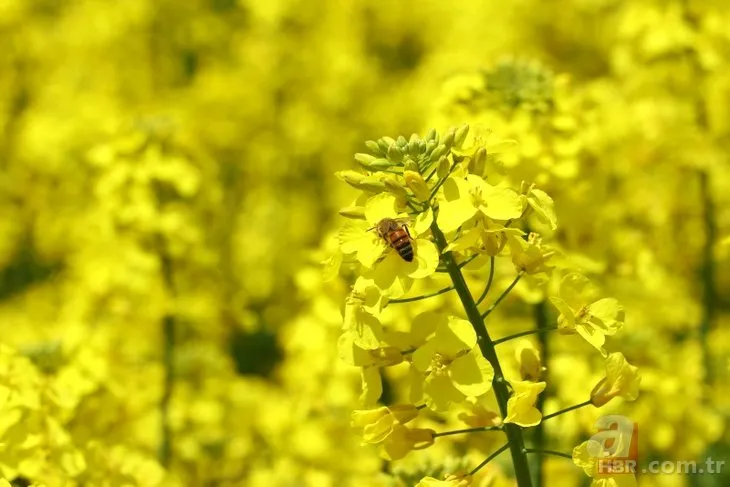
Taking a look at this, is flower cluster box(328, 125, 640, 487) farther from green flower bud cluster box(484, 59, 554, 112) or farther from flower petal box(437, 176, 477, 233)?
green flower bud cluster box(484, 59, 554, 112)

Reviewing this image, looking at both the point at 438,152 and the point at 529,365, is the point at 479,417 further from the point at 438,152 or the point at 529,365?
the point at 438,152

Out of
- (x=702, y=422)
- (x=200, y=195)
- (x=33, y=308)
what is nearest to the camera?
(x=702, y=422)

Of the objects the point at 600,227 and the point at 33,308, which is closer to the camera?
the point at 600,227

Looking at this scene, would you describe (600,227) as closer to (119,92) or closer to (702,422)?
(702,422)

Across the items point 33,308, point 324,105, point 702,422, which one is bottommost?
point 702,422

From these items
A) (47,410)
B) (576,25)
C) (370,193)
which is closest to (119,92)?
(576,25)

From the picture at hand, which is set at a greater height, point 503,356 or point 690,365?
point 690,365

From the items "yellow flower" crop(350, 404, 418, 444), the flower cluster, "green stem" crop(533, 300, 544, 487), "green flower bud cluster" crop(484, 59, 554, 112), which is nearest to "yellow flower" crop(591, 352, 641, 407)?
the flower cluster

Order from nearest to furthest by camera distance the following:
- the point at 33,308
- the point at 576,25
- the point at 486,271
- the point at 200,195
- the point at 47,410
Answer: the point at 47,410 → the point at 486,271 → the point at 200,195 → the point at 33,308 → the point at 576,25
